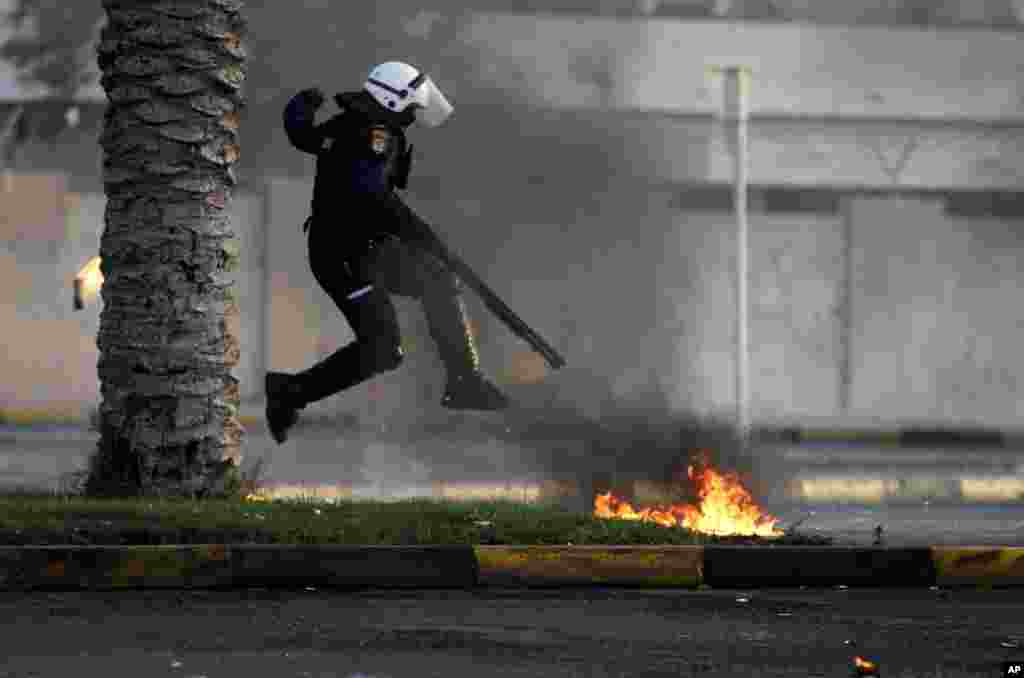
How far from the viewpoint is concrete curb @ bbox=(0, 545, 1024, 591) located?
952 cm

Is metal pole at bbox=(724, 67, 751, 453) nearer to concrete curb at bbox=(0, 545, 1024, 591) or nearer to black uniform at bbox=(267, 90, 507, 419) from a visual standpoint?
black uniform at bbox=(267, 90, 507, 419)

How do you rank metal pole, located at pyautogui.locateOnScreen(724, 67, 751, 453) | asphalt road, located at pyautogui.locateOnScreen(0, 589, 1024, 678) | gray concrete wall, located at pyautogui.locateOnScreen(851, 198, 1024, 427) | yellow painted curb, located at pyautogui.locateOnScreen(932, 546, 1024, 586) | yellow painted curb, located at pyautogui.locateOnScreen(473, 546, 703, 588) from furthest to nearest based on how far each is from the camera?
gray concrete wall, located at pyautogui.locateOnScreen(851, 198, 1024, 427), metal pole, located at pyautogui.locateOnScreen(724, 67, 751, 453), yellow painted curb, located at pyautogui.locateOnScreen(932, 546, 1024, 586), yellow painted curb, located at pyautogui.locateOnScreen(473, 546, 703, 588), asphalt road, located at pyautogui.locateOnScreen(0, 589, 1024, 678)

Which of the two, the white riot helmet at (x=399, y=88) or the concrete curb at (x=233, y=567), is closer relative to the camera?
the concrete curb at (x=233, y=567)

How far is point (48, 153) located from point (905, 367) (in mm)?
12401

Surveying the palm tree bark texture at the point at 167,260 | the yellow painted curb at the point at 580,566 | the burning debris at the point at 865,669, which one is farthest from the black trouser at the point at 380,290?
the burning debris at the point at 865,669

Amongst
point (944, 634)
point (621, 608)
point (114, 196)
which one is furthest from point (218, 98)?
point (944, 634)

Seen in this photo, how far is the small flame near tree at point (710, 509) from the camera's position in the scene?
464 inches

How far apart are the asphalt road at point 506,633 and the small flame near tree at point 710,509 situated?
1.92 meters

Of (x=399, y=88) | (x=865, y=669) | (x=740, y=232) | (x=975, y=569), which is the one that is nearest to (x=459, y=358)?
(x=399, y=88)

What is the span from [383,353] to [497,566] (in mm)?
2013

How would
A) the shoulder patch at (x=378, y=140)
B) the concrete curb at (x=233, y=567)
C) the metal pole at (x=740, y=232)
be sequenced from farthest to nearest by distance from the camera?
1. the metal pole at (x=740, y=232)
2. the shoulder patch at (x=378, y=140)
3. the concrete curb at (x=233, y=567)

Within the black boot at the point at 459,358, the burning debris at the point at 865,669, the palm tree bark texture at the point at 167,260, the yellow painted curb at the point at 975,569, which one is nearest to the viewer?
the burning debris at the point at 865,669

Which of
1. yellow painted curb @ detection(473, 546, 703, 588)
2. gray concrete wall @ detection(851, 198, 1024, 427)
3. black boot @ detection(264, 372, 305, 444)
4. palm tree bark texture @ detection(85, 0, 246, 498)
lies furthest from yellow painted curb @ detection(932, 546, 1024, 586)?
gray concrete wall @ detection(851, 198, 1024, 427)

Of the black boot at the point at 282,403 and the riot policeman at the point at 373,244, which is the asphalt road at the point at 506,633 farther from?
the black boot at the point at 282,403
